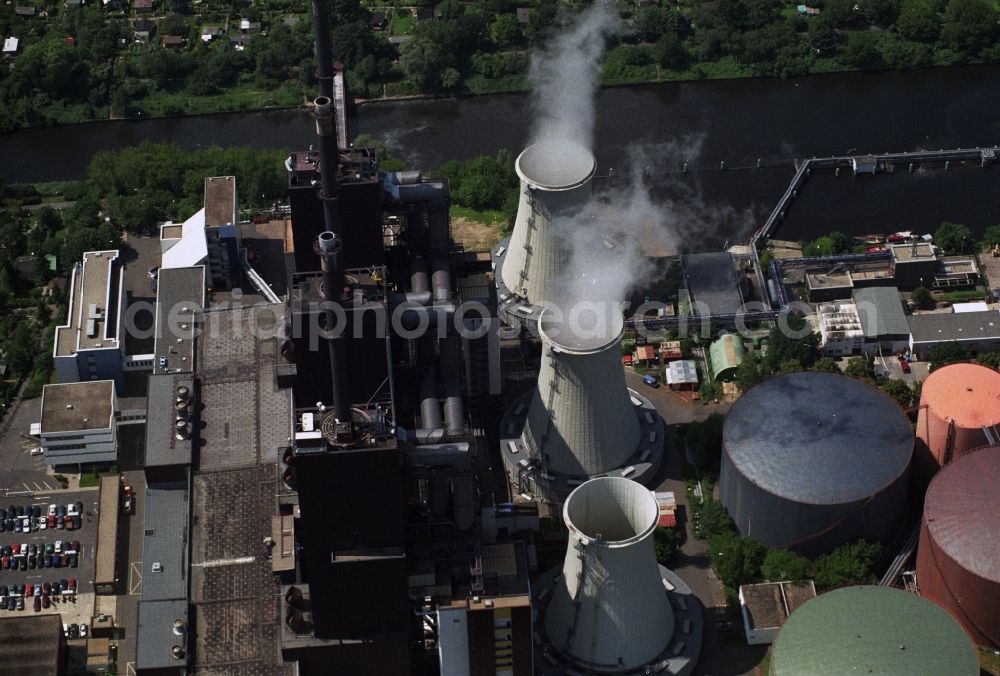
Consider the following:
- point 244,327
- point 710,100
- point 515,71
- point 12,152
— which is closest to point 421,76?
point 515,71

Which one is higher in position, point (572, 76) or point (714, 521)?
point (572, 76)

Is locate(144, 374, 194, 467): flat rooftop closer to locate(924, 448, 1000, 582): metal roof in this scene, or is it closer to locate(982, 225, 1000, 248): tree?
locate(924, 448, 1000, 582): metal roof

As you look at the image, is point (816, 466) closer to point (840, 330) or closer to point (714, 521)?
point (714, 521)

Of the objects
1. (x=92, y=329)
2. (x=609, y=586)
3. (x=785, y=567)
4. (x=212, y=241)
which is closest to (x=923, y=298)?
(x=785, y=567)

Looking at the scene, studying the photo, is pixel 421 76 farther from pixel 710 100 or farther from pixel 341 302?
pixel 341 302

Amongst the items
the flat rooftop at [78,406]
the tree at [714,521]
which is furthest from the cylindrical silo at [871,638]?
the flat rooftop at [78,406]

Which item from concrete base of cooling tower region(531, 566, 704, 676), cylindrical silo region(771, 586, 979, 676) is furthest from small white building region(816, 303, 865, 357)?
cylindrical silo region(771, 586, 979, 676)
